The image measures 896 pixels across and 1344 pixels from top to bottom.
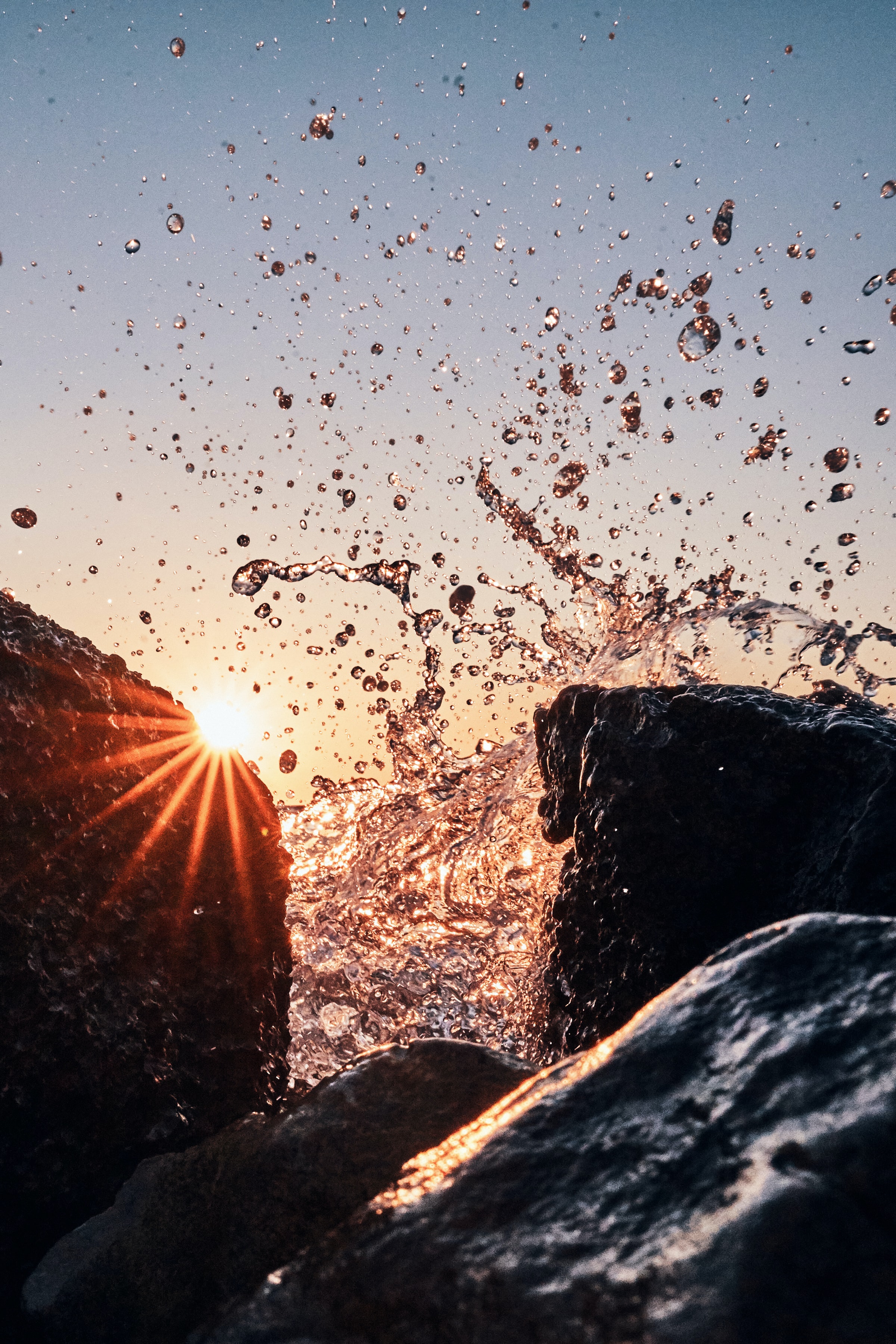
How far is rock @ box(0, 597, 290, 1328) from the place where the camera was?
2389 millimetres

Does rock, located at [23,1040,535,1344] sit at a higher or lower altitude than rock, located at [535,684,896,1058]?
lower

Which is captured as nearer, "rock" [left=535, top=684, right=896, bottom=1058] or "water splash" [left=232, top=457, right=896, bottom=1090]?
"rock" [left=535, top=684, right=896, bottom=1058]

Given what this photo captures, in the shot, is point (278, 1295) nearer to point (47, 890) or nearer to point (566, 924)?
point (47, 890)

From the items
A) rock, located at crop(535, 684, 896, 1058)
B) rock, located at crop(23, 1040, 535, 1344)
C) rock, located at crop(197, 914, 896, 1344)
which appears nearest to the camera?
rock, located at crop(197, 914, 896, 1344)

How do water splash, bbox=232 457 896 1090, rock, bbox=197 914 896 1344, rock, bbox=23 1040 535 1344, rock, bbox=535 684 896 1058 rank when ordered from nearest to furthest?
rock, bbox=197 914 896 1344, rock, bbox=23 1040 535 1344, rock, bbox=535 684 896 1058, water splash, bbox=232 457 896 1090

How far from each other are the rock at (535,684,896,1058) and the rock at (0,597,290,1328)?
1.35 meters

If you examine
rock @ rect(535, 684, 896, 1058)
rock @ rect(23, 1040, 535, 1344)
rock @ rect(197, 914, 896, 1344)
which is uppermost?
rock @ rect(535, 684, 896, 1058)

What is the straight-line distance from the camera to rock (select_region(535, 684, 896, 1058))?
2.69 m

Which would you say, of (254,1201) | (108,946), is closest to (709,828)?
(254,1201)

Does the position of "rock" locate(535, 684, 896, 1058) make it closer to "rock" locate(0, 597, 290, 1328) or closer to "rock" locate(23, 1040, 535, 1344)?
→ "rock" locate(23, 1040, 535, 1344)

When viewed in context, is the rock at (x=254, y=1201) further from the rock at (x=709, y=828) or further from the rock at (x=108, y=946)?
the rock at (x=709, y=828)

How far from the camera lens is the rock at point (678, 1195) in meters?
1.04

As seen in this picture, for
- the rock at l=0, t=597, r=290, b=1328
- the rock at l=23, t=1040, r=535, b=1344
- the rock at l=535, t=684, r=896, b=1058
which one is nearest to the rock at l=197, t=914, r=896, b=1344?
the rock at l=23, t=1040, r=535, b=1344

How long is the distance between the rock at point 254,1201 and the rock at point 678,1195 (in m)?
0.50
